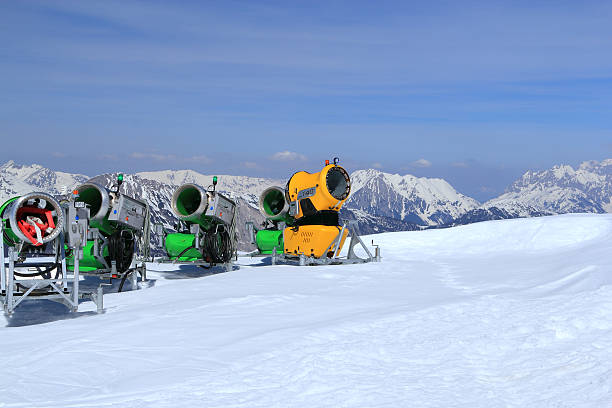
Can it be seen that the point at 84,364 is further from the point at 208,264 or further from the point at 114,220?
the point at 208,264

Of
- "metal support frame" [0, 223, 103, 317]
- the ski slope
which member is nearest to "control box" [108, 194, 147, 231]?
the ski slope

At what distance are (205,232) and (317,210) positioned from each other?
13.0ft

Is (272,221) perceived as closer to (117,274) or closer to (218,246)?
(218,246)

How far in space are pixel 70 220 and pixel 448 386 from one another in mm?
8732

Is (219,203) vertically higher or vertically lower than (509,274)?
higher

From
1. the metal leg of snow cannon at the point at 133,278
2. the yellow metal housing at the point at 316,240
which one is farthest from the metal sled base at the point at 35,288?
the yellow metal housing at the point at 316,240

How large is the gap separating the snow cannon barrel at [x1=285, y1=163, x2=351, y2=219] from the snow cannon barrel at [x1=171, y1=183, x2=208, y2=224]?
10.8ft

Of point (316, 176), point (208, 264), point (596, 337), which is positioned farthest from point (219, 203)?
point (596, 337)

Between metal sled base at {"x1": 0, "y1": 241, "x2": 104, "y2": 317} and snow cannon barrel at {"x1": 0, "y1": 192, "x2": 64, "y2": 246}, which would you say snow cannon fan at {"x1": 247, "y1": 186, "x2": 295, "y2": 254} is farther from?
metal sled base at {"x1": 0, "y1": 241, "x2": 104, "y2": 317}

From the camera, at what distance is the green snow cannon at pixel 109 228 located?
1614 cm

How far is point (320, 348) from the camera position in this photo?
26.1 feet

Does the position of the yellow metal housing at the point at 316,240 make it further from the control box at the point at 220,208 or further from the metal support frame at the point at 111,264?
the metal support frame at the point at 111,264

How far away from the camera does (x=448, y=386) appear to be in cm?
666

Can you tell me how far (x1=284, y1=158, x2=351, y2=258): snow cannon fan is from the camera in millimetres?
20078
